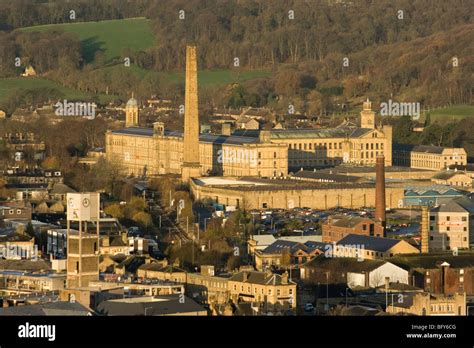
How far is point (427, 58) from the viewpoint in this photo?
3730 inches

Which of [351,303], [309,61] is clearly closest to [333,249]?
[351,303]

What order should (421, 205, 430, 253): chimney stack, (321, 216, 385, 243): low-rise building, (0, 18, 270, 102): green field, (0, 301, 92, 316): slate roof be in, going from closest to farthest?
(0, 301, 92, 316): slate roof → (421, 205, 430, 253): chimney stack → (321, 216, 385, 243): low-rise building → (0, 18, 270, 102): green field

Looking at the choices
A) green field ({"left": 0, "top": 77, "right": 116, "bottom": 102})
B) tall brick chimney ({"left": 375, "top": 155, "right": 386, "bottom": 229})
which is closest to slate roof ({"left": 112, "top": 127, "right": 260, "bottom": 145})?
tall brick chimney ({"left": 375, "top": 155, "right": 386, "bottom": 229})

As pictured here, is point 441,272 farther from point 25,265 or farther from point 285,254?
point 25,265

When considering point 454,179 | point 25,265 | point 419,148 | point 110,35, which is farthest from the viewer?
point 110,35

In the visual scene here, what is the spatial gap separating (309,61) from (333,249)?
70417 mm

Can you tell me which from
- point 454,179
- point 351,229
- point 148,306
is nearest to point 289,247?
point 351,229

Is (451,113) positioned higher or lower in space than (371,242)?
higher

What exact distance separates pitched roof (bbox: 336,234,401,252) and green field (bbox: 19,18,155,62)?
235 feet

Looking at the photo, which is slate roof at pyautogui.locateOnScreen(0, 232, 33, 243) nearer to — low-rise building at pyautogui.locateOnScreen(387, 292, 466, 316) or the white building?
the white building

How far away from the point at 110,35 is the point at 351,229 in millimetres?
73738

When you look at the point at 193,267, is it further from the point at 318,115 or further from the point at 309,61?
the point at 309,61

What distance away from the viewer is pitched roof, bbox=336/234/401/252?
109 ft

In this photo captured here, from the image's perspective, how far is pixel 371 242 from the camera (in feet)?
111
